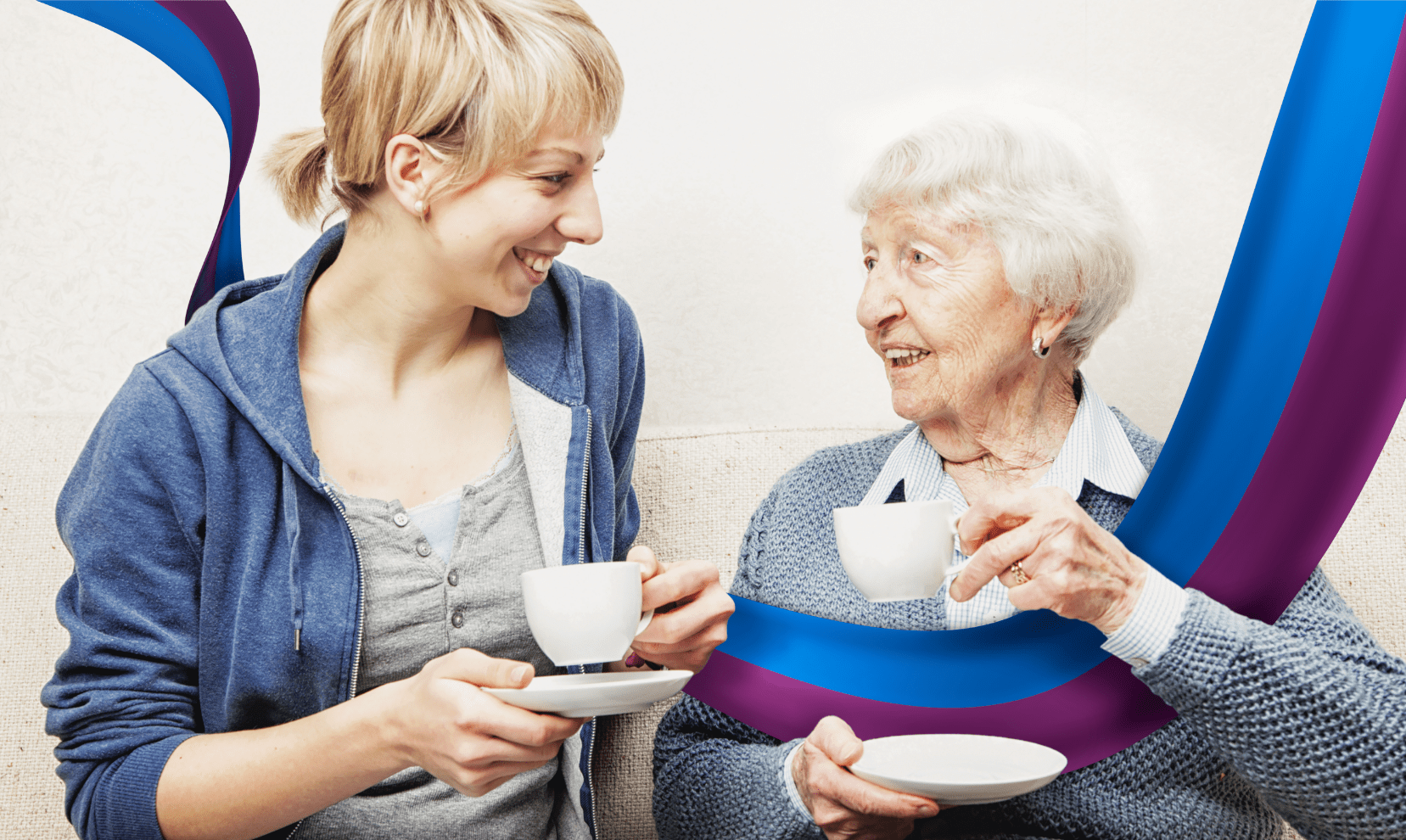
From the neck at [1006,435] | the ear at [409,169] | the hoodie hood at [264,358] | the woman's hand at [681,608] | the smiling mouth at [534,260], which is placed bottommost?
the woman's hand at [681,608]

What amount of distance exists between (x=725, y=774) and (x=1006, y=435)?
24.4 inches

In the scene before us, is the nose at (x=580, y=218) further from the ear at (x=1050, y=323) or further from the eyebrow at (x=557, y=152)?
the ear at (x=1050, y=323)

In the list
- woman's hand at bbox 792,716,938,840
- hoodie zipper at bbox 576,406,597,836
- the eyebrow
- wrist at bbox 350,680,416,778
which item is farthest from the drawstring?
woman's hand at bbox 792,716,938,840

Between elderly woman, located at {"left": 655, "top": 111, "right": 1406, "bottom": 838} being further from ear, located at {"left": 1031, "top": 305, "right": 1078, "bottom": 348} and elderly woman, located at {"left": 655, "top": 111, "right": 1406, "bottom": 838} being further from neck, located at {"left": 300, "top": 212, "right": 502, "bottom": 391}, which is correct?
neck, located at {"left": 300, "top": 212, "right": 502, "bottom": 391}

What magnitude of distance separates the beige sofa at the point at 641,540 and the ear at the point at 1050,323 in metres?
0.39

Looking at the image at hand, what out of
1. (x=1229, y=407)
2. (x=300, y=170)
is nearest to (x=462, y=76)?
(x=300, y=170)

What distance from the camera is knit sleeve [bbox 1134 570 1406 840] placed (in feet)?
3.45

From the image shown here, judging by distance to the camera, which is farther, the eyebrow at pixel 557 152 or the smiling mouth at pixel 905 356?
the smiling mouth at pixel 905 356

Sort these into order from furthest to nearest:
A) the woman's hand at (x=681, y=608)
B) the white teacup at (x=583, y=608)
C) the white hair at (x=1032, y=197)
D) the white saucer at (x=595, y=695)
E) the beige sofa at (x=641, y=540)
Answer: the beige sofa at (x=641, y=540) < the white hair at (x=1032, y=197) < the woman's hand at (x=681, y=608) < the white teacup at (x=583, y=608) < the white saucer at (x=595, y=695)

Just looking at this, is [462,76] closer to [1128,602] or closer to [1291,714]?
[1128,602]

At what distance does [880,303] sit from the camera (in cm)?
145

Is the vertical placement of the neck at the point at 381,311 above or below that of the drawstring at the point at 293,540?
above

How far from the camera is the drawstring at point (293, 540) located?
4.06 feet

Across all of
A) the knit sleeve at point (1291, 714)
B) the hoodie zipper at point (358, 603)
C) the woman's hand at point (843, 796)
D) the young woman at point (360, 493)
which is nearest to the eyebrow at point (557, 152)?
the young woman at point (360, 493)
